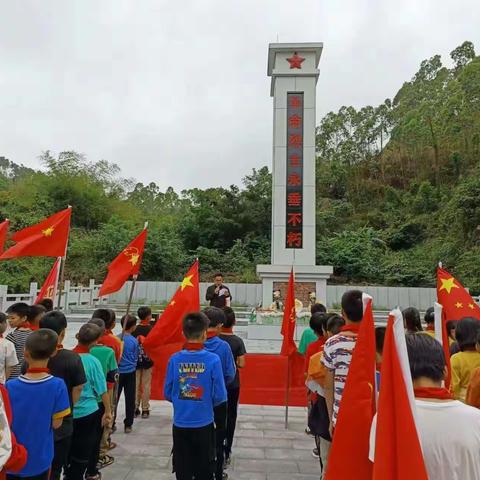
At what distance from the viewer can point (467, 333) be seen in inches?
98.4

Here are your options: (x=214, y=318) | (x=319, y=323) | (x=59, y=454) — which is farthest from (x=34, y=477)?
(x=319, y=323)

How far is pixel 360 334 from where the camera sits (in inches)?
58.1

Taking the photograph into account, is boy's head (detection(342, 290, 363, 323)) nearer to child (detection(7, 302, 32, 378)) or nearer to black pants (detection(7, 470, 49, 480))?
black pants (detection(7, 470, 49, 480))

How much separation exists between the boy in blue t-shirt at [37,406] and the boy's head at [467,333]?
2.22 meters

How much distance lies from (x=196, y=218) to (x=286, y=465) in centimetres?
2024

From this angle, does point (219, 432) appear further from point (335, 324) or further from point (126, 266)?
point (126, 266)

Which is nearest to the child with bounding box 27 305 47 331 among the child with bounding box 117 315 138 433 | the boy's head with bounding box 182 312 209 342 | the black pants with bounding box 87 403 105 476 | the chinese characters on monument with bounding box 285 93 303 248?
the black pants with bounding box 87 403 105 476

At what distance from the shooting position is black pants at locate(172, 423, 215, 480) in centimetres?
235

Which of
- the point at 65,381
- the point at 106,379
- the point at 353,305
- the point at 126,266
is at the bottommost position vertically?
the point at 106,379

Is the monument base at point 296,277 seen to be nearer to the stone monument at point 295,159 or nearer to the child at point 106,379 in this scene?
the stone monument at point 295,159

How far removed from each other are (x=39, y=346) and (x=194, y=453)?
107 cm

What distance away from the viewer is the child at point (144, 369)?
434 cm

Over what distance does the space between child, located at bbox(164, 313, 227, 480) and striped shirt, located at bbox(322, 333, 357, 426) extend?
2.02 ft

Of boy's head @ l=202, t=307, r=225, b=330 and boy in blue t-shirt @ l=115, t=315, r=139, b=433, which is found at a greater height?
boy's head @ l=202, t=307, r=225, b=330
